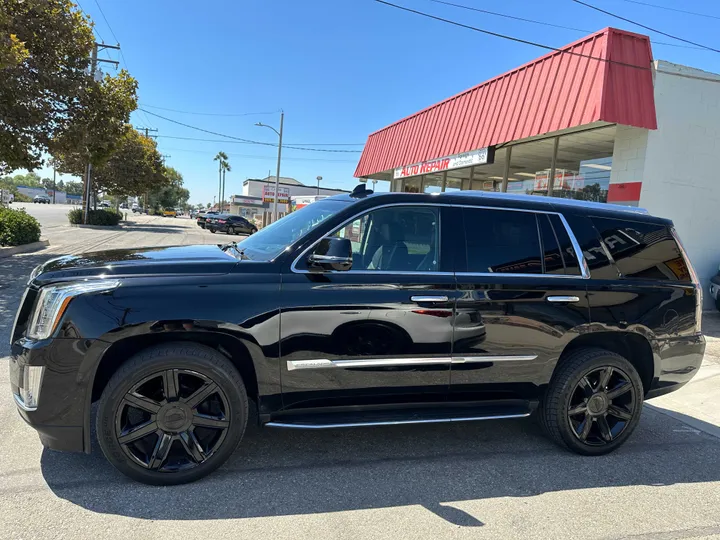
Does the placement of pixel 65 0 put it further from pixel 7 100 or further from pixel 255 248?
pixel 255 248

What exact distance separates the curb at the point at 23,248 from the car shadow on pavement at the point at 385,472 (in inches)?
480

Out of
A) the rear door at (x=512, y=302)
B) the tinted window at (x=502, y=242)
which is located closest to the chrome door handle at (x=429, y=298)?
the rear door at (x=512, y=302)

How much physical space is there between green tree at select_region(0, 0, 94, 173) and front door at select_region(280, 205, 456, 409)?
10833 mm

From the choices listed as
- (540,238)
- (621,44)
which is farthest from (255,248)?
(621,44)

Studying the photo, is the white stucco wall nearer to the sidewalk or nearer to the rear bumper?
the sidewalk

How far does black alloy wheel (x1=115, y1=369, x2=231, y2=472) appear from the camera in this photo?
2.85m

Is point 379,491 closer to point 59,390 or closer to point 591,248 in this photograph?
point 59,390

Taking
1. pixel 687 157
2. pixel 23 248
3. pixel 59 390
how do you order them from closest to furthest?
1. pixel 59 390
2. pixel 687 157
3. pixel 23 248

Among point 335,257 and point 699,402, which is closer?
point 335,257

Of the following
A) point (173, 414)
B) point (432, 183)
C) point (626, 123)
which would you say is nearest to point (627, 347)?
point (173, 414)

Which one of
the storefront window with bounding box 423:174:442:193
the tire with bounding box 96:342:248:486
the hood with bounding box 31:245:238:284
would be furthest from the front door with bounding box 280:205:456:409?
the storefront window with bounding box 423:174:442:193

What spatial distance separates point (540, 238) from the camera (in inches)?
146

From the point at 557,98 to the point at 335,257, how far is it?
8.80 m

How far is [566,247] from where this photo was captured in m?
3.74
